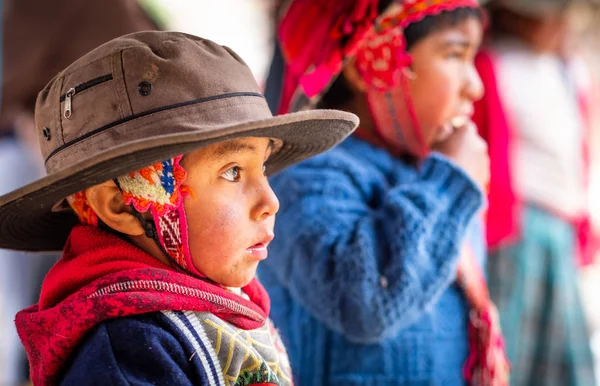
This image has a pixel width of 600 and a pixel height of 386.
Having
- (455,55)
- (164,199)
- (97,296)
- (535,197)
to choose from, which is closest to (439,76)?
(455,55)

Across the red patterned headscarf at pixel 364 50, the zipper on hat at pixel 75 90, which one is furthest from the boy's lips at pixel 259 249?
the red patterned headscarf at pixel 364 50

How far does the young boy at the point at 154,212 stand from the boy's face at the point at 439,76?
62 centimetres

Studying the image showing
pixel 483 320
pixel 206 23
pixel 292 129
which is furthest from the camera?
pixel 206 23

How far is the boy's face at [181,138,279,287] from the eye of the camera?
1.11 m

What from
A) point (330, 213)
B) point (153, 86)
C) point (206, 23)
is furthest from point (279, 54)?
point (206, 23)

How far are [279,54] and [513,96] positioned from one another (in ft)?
4.19

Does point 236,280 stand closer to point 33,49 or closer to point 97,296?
point 97,296

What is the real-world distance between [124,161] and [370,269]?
2.35 feet

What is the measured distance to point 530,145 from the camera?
9.43ft

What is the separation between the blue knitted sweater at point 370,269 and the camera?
1.55 meters

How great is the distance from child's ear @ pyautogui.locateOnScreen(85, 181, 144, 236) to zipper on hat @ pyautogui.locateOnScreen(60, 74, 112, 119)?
4.9 inches

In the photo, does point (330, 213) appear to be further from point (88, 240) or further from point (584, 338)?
point (584, 338)

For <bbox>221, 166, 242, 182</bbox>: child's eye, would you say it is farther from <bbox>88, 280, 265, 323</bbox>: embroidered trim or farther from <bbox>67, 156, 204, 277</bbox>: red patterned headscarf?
<bbox>88, 280, 265, 323</bbox>: embroidered trim

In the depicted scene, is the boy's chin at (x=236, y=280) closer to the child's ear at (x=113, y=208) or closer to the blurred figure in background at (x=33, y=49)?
the child's ear at (x=113, y=208)
